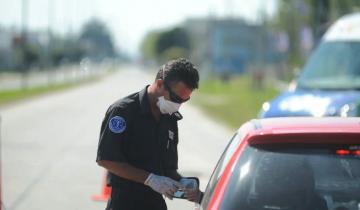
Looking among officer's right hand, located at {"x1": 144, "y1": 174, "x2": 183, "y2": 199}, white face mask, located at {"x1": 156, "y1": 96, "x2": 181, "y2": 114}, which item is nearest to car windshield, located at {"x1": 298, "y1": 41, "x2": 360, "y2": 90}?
white face mask, located at {"x1": 156, "y1": 96, "x2": 181, "y2": 114}

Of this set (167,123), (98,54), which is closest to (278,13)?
(167,123)

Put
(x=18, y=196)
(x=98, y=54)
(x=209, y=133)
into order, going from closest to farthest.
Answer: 1. (x=18, y=196)
2. (x=209, y=133)
3. (x=98, y=54)

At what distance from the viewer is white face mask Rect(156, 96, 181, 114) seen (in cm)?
520

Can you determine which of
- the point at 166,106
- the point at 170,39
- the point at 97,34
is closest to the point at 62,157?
the point at 166,106

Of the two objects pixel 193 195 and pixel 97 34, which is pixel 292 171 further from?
pixel 97 34

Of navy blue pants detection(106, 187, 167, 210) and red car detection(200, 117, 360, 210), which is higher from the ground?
red car detection(200, 117, 360, 210)

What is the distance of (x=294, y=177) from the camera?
4633 millimetres

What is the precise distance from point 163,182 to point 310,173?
0.92 meters

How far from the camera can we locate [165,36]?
13525cm

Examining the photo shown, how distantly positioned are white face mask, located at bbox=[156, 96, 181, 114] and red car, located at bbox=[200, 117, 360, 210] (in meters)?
0.64

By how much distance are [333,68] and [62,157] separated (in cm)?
539

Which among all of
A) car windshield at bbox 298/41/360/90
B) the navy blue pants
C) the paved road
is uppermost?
the navy blue pants

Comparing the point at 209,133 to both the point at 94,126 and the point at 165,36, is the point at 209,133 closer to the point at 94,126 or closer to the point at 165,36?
the point at 94,126

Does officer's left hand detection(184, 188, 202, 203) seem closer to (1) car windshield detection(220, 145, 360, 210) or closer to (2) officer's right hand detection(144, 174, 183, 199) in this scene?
(2) officer's right hand detection(144, 174, 183, 199)
